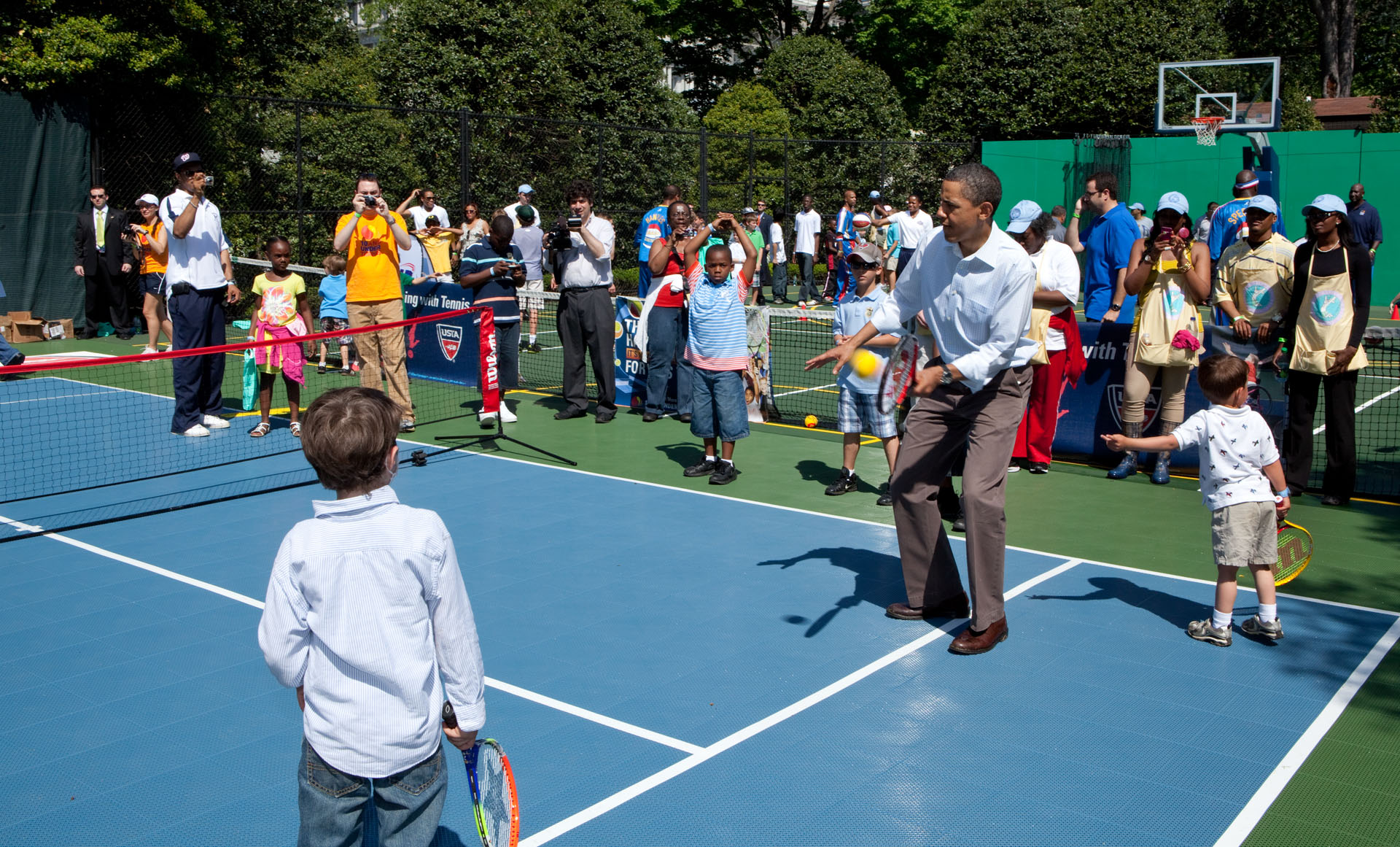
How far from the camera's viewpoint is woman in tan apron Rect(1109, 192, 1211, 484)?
8.68 metres

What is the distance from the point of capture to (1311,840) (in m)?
4.07

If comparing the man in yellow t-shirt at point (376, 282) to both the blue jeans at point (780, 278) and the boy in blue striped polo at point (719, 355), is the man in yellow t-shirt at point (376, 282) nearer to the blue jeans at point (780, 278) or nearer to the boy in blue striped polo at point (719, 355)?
the boy in blue striped polo at point (719, 355)

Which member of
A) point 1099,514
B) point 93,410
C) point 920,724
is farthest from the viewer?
point 93,410

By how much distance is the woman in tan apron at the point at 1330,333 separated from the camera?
27.6 ft

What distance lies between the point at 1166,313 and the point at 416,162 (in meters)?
17.8

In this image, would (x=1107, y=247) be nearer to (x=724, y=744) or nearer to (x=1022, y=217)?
(x=1022, y=217)

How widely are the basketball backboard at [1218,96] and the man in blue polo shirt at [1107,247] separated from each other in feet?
39.6

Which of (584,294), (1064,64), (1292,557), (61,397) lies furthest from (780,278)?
(1292,557)

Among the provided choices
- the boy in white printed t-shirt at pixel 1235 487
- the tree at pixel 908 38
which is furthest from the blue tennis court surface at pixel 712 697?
the tree at pixel 908 38

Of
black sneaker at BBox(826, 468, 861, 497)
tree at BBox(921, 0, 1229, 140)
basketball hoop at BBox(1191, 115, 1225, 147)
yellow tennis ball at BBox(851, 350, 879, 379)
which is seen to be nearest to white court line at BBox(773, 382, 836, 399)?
black sneaker at BBox(826, 468, 861, 497)

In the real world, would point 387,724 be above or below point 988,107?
below

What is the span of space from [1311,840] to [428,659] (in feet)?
10.4

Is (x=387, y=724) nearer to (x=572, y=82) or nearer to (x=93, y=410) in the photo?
(x=93, y=410)

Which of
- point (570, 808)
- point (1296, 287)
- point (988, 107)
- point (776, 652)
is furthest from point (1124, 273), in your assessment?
point (988, 107)
